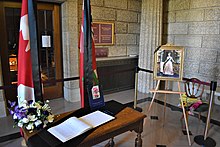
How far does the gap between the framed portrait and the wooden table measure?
1048 mm

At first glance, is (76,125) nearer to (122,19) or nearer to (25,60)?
(25,60)

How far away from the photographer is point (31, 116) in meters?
1.63

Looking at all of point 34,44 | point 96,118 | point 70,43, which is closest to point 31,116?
point 96,118

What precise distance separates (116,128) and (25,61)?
45.8 inches

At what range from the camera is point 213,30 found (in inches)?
170

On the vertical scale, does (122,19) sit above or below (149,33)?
above

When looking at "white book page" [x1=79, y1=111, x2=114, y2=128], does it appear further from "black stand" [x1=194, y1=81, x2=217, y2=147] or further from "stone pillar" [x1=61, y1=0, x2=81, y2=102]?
"stone pillar" [x1=61, y1=0, x2=81, y2=102]

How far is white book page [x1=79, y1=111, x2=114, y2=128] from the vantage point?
6.02 feet

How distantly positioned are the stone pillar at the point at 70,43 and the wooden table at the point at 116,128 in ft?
7.61

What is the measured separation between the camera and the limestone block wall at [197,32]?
4309mm

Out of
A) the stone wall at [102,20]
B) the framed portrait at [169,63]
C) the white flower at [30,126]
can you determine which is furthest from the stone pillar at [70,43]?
the white flower at [30,126]

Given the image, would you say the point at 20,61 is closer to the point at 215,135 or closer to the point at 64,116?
the point at 64,116

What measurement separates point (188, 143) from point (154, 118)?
0.90 metres

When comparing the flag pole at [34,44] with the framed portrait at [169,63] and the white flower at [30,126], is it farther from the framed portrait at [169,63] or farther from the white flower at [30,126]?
the framed portrait at [169,63]
